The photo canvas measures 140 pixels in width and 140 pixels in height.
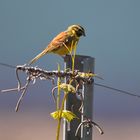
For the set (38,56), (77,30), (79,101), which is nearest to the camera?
(79,101)

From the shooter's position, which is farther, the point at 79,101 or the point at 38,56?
the point at 38,56

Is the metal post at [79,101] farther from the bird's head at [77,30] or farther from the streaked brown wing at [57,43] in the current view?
the bird's head at [77,30]

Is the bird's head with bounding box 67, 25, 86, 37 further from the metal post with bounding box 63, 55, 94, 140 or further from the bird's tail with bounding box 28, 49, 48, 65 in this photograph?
the metal post with bounding box 63, 55, 94, 140

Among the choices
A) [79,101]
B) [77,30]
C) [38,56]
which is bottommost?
[79,101]

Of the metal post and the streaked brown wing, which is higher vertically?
the streaked brown wing

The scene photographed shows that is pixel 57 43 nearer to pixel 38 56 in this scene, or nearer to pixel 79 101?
pixel 38 56

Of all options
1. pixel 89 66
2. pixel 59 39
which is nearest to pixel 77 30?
pixel 59 39

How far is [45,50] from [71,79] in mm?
3401

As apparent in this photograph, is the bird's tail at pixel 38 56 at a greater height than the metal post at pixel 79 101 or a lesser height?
greater

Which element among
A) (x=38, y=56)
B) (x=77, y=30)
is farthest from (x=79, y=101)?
(x=77, y=30)

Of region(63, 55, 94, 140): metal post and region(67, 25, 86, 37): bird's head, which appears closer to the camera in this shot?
region(63, 55, 94, 140): metal post

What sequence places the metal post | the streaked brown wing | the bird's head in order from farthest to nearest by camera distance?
the bird's head, the streaked brown wing, the metal post

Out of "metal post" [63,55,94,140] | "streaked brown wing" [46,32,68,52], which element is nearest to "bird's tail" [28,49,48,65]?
"streaked brown wing" [46,32,68,52]

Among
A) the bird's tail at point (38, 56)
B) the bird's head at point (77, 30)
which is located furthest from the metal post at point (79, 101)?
the bird's head at point (77, 30)
